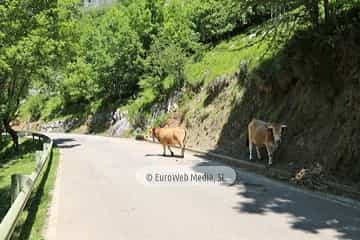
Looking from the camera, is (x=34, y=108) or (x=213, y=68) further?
(x=34, y=108)

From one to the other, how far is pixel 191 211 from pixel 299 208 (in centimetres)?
216

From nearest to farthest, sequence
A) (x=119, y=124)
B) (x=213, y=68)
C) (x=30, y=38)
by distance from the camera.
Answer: (x=30, y=38)
(x=213, y=68)
(x=119, y=124)

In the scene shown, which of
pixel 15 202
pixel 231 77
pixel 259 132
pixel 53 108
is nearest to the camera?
pixel 15 202

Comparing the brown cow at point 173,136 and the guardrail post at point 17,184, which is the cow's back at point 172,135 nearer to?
the brown cow at point 173,136

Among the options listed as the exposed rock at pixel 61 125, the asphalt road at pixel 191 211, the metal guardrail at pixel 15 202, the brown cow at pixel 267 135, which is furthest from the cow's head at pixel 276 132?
the exposed rock at pixel 61 125

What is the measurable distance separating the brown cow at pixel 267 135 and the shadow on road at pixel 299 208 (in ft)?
8.11

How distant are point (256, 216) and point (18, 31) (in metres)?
19.8

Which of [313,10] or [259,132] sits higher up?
[313,10]

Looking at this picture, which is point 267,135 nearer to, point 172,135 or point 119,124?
point 172,135

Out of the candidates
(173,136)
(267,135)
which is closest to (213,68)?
(173,136)

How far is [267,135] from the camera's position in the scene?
13117 mm

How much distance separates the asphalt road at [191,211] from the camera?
21.6ft

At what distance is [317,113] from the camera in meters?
12.9

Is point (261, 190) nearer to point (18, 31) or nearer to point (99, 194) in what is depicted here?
point (99, 194)
